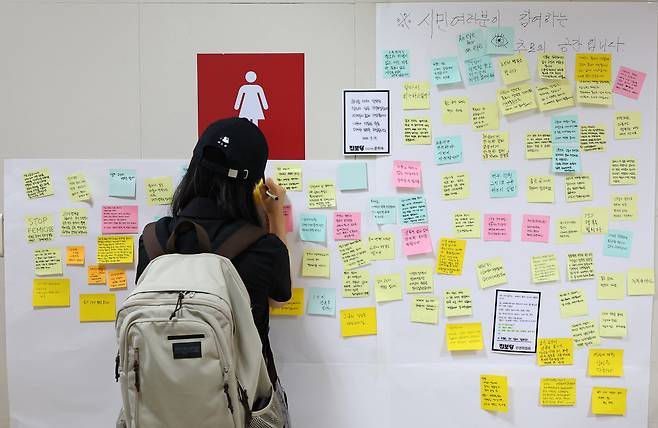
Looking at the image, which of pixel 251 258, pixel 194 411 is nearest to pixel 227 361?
pixel 194 411

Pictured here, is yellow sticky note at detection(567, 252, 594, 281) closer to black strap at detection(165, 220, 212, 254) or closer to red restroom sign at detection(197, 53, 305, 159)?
red restroom sign at detection(197, 53, 305, 159)

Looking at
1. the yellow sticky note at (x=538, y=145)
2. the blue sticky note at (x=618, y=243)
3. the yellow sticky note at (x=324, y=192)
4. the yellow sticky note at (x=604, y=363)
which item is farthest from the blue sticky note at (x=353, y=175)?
the yellow sticky note at (x=604, y=363)

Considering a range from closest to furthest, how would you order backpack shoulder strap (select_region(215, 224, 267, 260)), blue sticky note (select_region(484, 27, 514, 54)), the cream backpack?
the cream backpack → backpack shoulder strap (select_region(215, 224, 267, 260)) → blue sticky note (select_region(484, 27, 514, 54))

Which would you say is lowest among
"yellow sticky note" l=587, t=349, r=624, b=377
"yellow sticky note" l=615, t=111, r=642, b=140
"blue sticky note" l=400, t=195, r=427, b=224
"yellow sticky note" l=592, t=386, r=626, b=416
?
"yellow sticky note" l=592, t=386, r=626, b=416

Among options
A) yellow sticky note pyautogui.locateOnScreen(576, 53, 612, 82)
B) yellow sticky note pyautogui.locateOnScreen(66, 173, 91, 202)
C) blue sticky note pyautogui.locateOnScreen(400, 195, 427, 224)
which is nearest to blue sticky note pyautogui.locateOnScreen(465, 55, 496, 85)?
yellow sticky note pyautogui.locateOnScreen(576, 53, 612, 82)

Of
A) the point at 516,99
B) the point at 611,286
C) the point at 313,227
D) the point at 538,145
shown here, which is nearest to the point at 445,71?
the point at 516,99

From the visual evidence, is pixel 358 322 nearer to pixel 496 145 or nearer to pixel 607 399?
pixel 496 145

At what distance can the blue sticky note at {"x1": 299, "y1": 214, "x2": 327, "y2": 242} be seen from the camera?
1.71 metres

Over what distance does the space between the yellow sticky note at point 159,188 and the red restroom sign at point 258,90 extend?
212mm

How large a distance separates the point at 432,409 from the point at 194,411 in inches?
31.6

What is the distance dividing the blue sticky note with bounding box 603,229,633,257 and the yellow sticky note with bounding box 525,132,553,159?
0.30 metres

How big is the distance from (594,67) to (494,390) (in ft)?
3.29

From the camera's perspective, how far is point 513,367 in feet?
5.62

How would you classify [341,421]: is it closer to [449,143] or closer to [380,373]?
[380,373]
